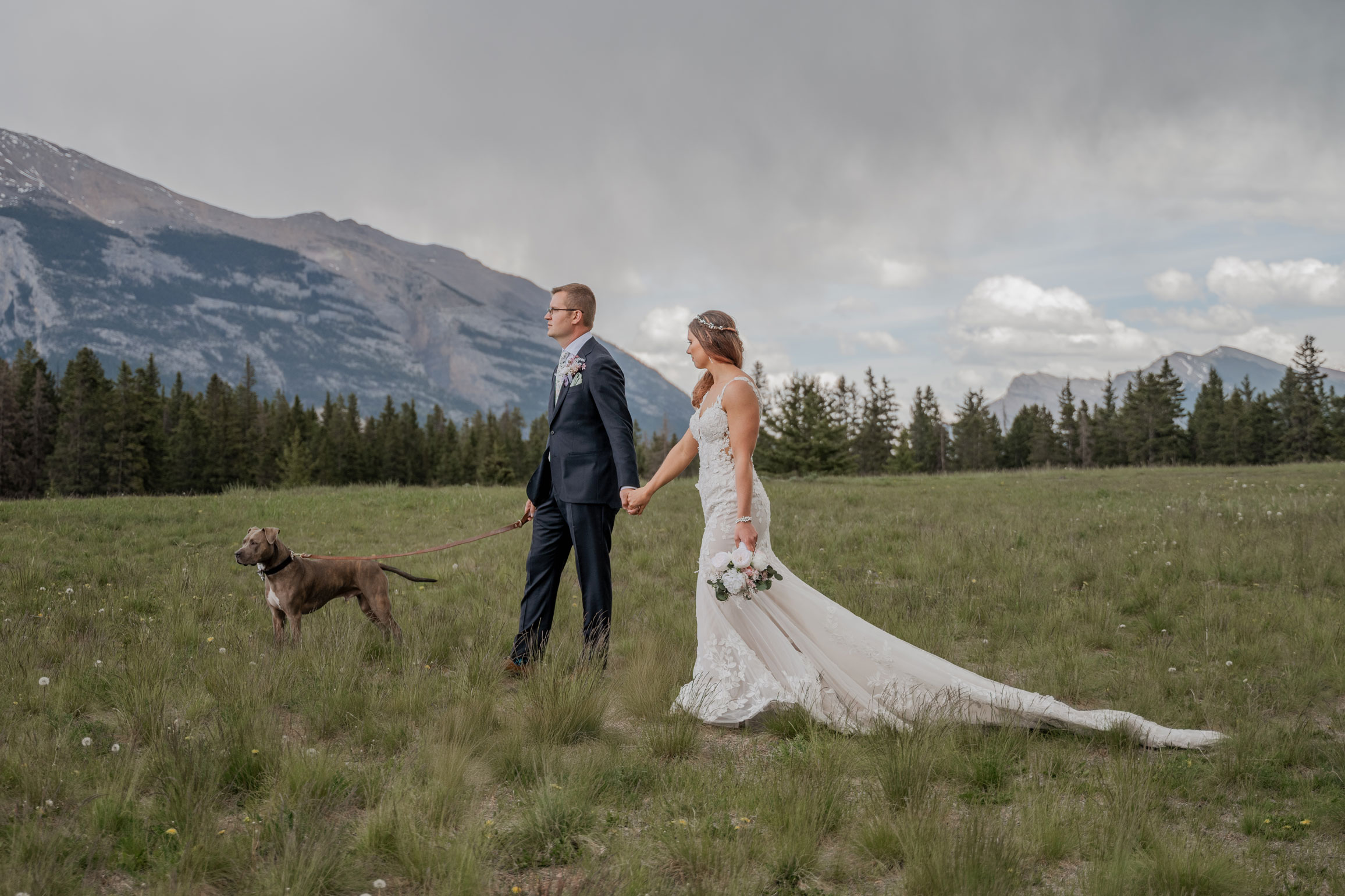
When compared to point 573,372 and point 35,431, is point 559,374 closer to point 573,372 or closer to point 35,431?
point 573,372

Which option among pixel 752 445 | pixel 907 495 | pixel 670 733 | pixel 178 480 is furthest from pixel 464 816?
pixel 178 480

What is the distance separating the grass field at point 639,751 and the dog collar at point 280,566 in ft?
2.21

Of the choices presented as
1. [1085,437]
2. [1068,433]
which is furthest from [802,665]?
[1068,433]

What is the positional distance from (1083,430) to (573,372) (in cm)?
11428

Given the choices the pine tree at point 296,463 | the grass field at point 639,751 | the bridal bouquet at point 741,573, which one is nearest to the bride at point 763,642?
the bridal bouquet at point 741,573

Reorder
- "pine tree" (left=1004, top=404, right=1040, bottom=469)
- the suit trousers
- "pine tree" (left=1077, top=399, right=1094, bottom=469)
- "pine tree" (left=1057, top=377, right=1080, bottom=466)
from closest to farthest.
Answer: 1. the suit trousers
2. "pine tree" (left=1077, top=399, right=1094, bottom=469)
3. "pine tree" (left=1057, top=377, right=1080, bottom=466)
4. "pine tree" (left=1004, top=404, right=1040, bottom=469)

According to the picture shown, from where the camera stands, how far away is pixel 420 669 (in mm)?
5867

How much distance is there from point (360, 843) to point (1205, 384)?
11849 cm

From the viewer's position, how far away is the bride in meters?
5.16

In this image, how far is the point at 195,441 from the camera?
83.1m

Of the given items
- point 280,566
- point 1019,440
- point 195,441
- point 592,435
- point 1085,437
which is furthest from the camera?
point 1019,440

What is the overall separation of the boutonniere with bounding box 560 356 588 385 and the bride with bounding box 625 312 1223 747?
0.88m

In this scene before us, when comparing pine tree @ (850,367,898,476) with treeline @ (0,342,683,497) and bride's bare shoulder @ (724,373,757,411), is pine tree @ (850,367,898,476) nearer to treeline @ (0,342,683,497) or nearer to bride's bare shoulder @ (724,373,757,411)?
treeline @ (0,342,683,497)

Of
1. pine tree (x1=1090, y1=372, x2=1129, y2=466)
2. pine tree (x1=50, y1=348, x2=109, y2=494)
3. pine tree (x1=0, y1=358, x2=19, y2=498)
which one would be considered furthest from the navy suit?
pine tree (x1=1090, y1=372, x2=1129, y2=466)
